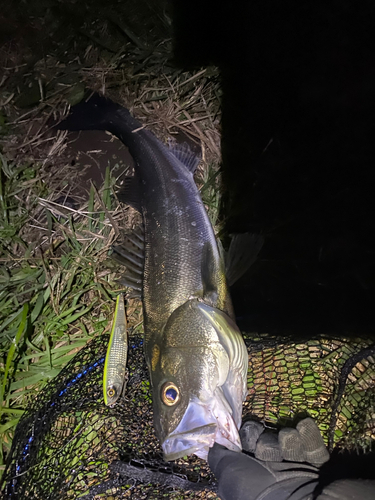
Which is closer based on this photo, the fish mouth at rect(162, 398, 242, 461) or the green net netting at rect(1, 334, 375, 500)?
the fish mouth at rect(162, 398, 242, 461)

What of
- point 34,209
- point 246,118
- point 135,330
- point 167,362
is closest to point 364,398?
point 167,362

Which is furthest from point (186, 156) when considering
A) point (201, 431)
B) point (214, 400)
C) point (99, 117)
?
point (201, 431)

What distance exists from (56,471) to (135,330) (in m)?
1.19

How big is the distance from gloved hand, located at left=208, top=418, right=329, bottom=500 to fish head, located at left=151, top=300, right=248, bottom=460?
0.09 m

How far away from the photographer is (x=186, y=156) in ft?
9.48

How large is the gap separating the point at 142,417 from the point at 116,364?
424 mm

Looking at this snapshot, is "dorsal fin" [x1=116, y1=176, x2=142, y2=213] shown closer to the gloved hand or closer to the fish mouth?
the fish mouth

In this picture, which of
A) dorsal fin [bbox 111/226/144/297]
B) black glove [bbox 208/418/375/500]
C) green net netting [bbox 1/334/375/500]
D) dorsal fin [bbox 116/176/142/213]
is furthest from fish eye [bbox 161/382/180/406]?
dorsal fin [bbox 116/176/142/213]

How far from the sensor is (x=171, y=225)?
2.54 metres

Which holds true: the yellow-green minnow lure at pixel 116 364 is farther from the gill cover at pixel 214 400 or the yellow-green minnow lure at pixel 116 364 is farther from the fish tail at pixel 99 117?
the fish tail at pixel 99 117

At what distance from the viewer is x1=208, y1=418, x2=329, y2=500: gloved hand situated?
175cm

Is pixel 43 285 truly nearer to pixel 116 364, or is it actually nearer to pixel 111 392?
pixel 116 364

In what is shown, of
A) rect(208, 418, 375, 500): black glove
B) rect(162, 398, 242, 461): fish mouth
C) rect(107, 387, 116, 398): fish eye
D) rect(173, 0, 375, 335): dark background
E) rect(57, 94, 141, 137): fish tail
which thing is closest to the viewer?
rect(208, 418, 375, 500): black glove

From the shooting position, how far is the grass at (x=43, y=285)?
3.10m
